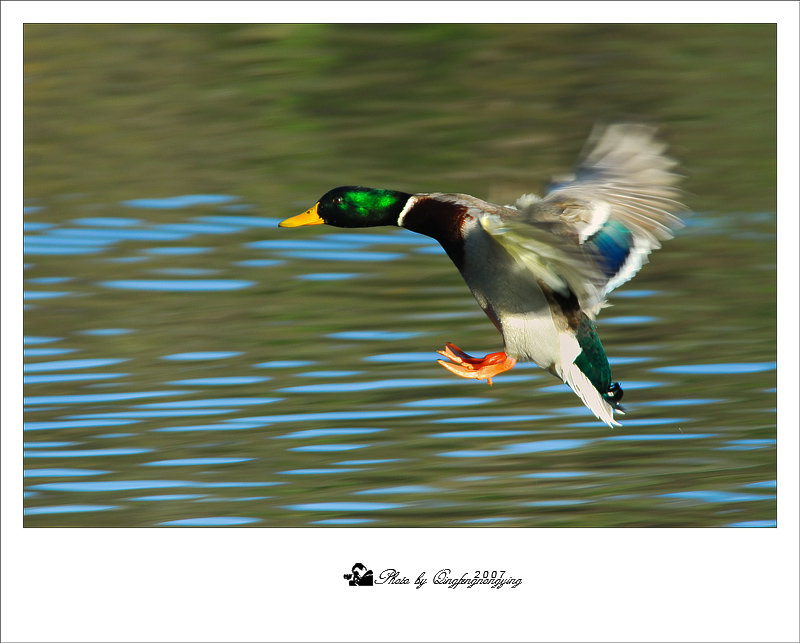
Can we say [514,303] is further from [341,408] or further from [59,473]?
[59,473]

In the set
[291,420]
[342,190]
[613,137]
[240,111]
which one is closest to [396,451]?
[291,420]

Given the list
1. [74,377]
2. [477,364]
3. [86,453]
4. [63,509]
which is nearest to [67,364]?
[74,377]

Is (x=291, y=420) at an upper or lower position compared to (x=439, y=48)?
lower

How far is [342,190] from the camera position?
4.30 meters

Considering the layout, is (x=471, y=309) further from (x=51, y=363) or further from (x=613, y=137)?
(x=51, y=363)

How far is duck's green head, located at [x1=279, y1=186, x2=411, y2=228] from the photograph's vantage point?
4.29 meters

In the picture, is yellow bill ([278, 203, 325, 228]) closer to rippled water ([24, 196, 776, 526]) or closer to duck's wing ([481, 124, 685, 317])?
rippled water ([24, 196, 776, 526])

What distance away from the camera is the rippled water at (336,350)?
13.2 ft

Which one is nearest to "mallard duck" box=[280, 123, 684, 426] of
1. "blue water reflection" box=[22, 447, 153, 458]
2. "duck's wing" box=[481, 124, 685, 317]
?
"duck's wing" box=[481, 124, 685, 317]

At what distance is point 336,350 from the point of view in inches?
189

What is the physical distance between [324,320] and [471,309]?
0.74m

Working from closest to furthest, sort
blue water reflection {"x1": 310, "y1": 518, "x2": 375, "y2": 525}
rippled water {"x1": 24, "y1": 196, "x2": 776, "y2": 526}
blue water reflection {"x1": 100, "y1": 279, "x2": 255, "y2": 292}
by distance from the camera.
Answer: blue water reflection {"x1": 310, "y1": 518, "x2": 375, "y2": 525}, rippled water {"x1": 24, "y1": 196, "x2": 776, "y2": 526}, blue water reflection {"x1": 100, "y1": 279, "x2": 255, "y2": 292}

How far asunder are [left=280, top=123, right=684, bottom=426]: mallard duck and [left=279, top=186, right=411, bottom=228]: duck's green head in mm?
264

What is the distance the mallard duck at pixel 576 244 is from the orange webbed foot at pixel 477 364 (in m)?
0.02
